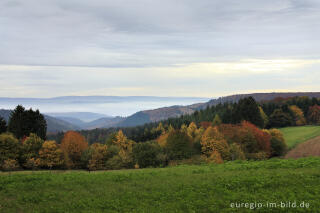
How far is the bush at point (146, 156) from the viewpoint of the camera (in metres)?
60.1

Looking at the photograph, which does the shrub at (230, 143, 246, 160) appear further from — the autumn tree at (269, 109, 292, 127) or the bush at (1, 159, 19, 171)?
the autumn tree at (269, 109, 292, 127)

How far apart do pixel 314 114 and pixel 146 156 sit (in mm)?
120540

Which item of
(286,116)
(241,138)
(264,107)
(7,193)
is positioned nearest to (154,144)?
(241,138)

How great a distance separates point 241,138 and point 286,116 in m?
71.5

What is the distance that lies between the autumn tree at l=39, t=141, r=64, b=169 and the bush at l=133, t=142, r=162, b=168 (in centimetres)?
1770

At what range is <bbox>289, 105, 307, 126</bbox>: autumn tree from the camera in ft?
459

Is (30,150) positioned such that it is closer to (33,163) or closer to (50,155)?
(33,163)

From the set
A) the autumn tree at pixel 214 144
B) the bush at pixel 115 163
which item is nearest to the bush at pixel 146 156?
the bush at pixel 115 163

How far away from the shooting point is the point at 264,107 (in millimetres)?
156875

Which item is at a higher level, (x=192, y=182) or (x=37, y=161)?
(x=192, y=182)

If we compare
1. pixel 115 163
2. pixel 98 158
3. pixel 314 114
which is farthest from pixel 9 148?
pixel 314 114

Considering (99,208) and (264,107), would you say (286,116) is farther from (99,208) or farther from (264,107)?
(99,208)

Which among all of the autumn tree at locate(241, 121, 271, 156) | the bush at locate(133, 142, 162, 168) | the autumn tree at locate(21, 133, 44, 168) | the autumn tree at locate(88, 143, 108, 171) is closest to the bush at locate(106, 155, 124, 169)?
the bush at locate(133, 142, 162, 168)

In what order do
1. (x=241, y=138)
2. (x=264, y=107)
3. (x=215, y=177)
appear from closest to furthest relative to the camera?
(x=215, y=177) → (x=241, y=138) → (x=264, y=107)
